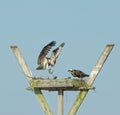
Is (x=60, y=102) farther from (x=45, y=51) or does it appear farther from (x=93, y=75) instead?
(x=45, y=51)

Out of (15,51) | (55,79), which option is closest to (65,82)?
(55,79)

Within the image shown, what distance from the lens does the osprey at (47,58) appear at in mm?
59750

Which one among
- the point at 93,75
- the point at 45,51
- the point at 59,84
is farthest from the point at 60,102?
the point at 45,51

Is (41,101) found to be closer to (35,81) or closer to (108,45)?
(35,81)

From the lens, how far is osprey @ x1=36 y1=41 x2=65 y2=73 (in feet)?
196

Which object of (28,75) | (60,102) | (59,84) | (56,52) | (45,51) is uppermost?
(56,52)

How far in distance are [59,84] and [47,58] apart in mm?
2412

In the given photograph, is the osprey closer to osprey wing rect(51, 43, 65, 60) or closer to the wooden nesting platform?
osprey wing rect(51, 43, 65, 60)

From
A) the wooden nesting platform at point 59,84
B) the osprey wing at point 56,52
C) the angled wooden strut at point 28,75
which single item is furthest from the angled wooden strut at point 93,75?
the osprey wing at point 56,52

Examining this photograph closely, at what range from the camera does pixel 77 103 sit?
60188mm

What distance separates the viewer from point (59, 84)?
58500mm

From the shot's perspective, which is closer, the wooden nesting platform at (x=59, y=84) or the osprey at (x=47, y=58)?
the wooden nesting platform at (x=59, y=84)

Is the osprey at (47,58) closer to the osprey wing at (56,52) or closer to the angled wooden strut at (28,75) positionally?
the osprey wing at (56,52)

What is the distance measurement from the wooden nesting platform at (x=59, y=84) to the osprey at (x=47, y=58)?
0.96 m
